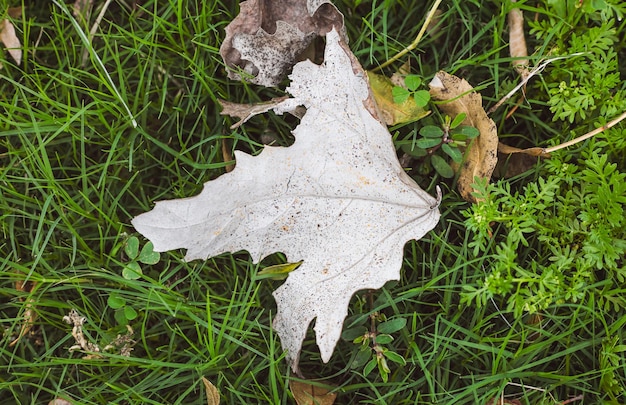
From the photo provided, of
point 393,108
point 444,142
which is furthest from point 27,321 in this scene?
point 444,142

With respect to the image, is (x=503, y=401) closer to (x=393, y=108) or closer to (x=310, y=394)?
(x=310, y=394)

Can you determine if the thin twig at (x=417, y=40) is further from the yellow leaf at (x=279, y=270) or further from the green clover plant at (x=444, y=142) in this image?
the yellow leaf at (x=279, y=270)

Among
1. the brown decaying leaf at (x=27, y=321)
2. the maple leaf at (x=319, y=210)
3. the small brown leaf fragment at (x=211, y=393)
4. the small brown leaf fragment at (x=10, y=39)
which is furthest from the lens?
the small brown leaf fragment at (x=10, y=39)

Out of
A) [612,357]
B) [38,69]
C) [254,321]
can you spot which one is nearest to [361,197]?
[254,321]

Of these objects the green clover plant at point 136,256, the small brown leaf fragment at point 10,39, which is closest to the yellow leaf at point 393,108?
the green clover plant at point 136,256

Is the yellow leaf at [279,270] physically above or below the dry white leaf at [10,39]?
below

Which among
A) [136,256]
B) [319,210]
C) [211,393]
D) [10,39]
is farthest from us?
[10,39]

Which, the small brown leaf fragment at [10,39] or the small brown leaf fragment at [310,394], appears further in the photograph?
the small brown leaf fragment at [10,39]

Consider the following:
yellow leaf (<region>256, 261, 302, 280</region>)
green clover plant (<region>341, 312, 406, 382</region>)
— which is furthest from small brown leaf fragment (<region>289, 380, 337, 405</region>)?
yellow leaf (<region>256, 261, 302, 280</region>)
